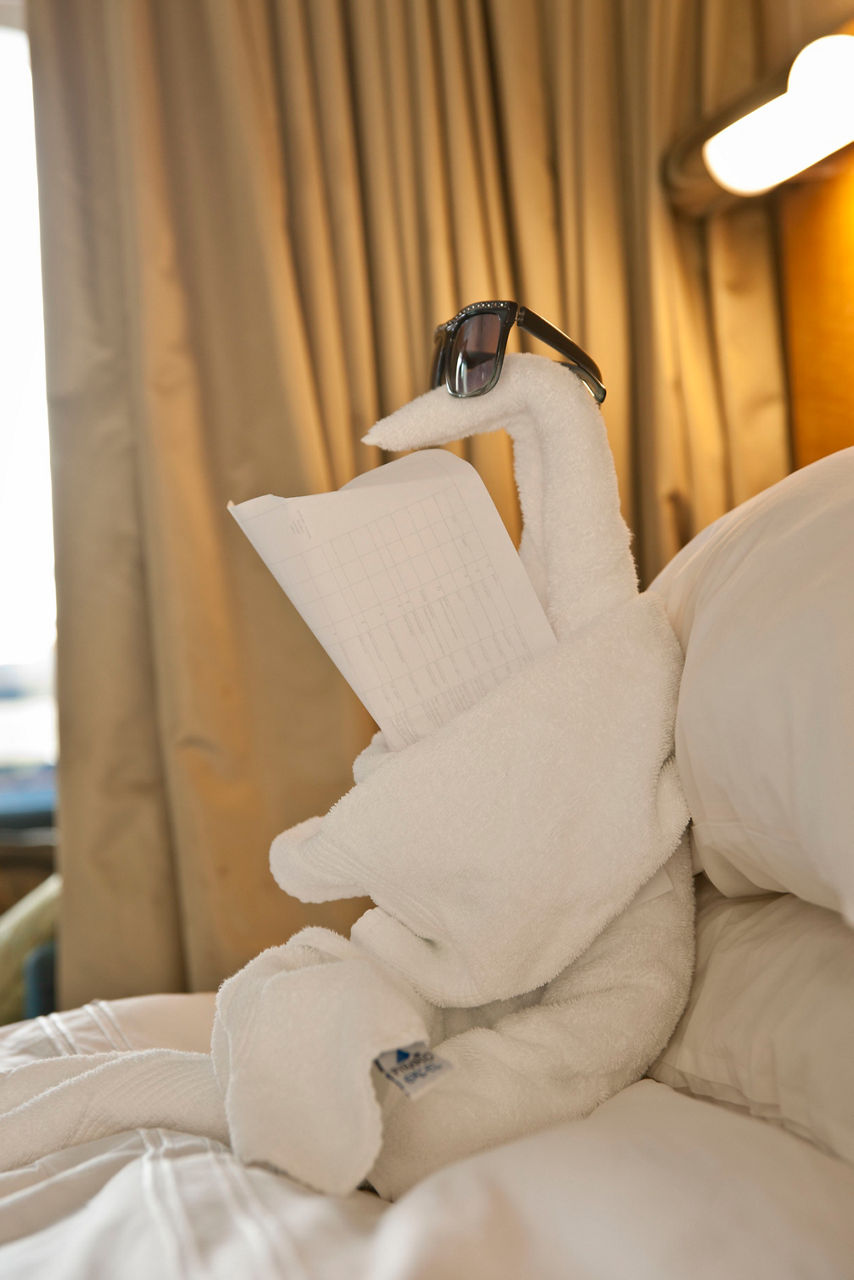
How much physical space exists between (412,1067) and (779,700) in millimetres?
254

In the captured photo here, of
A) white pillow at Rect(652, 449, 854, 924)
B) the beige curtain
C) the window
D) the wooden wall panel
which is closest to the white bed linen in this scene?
white pillow at Rect(652, 449, 854, 924)

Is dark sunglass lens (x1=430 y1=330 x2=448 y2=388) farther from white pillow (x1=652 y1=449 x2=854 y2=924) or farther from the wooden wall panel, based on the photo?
the wooden wall panel

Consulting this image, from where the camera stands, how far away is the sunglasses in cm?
60

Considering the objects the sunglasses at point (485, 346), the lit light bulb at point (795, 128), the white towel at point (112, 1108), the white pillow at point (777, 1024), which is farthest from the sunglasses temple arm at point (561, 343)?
the lit light bulb at point (795, 128)

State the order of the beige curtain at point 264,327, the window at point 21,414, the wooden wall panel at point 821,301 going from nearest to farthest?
1. the wooden wall panel at point 821,301
2. the beige curtain at point 264,327
3. the window at point 21,414

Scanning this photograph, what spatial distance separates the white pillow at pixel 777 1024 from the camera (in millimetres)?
451

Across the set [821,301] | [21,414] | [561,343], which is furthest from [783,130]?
[21,414]

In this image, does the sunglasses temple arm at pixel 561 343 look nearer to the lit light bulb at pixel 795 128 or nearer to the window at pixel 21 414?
the lit light bulb at pixel 795 128

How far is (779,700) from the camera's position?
45 cm

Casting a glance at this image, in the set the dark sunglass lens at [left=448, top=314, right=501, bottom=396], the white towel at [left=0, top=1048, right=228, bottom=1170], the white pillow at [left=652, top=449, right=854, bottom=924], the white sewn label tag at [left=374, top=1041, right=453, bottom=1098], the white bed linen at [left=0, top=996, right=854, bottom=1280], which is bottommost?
the white towel at [left=0, top=1048, right=228, bottom=1170]

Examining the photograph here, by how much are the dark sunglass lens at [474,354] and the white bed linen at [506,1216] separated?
0.45 metres

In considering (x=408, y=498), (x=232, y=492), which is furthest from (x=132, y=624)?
(x=408, y=498)

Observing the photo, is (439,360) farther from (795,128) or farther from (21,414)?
(21,414)

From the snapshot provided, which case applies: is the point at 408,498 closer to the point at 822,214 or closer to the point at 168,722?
the point at 168,722
